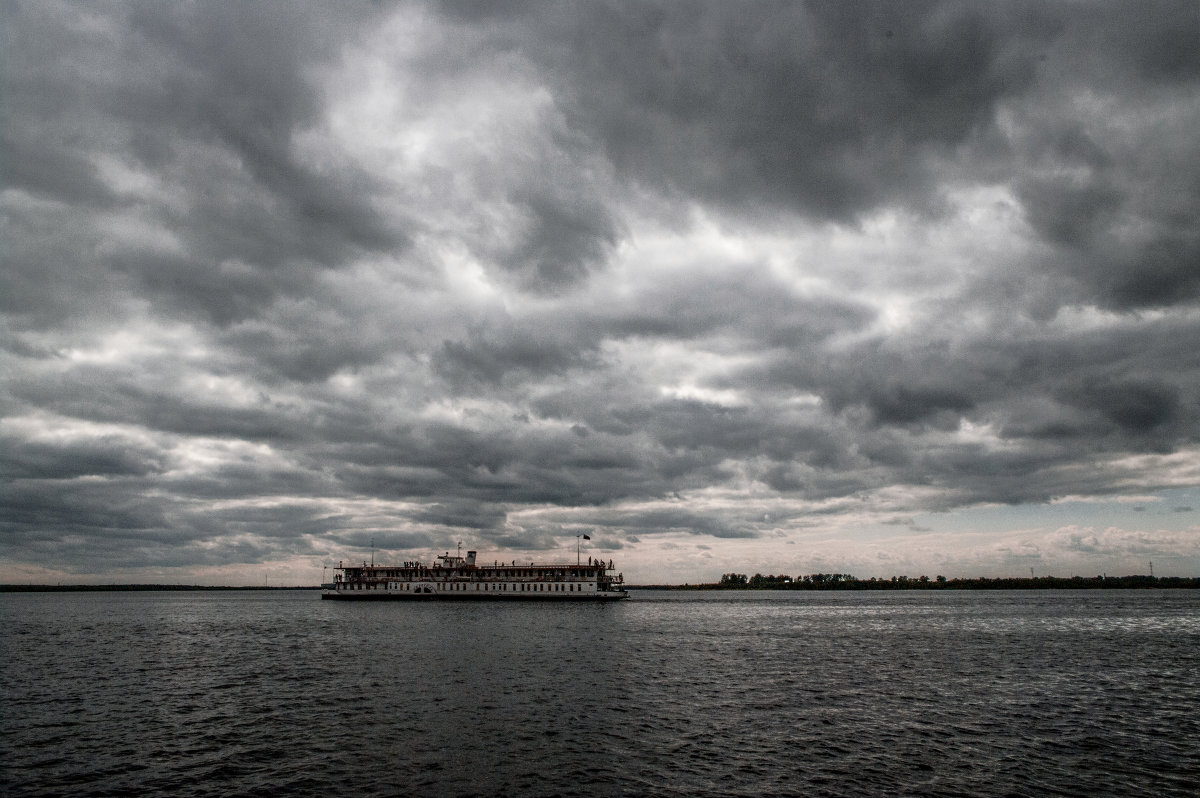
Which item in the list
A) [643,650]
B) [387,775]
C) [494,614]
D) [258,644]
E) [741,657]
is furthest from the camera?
[494,614]

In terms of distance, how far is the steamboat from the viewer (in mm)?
177875

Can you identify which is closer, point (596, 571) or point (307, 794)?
point (307, 794)

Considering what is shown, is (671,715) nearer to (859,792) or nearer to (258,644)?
(859,792)

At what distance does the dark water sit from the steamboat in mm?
100396

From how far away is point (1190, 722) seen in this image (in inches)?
1513

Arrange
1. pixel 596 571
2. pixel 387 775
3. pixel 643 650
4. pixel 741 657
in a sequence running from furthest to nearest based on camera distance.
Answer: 1. pixel 596 571
2. pixel 643 650
3. pixel 741 657
4. pixel 387 775

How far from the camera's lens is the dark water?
28.4 metres

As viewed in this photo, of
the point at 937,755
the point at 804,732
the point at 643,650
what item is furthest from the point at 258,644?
the point at 937,755

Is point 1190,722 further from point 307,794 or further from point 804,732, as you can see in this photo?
point 307,794

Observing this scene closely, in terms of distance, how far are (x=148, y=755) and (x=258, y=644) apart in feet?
186

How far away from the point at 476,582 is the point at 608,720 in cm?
15075

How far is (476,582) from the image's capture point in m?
183

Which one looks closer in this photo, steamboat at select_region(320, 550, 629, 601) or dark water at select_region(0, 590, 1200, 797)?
dark water at select_region(0, 590, 1200, 797)

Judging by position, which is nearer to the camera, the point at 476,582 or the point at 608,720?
the point at 608,720
